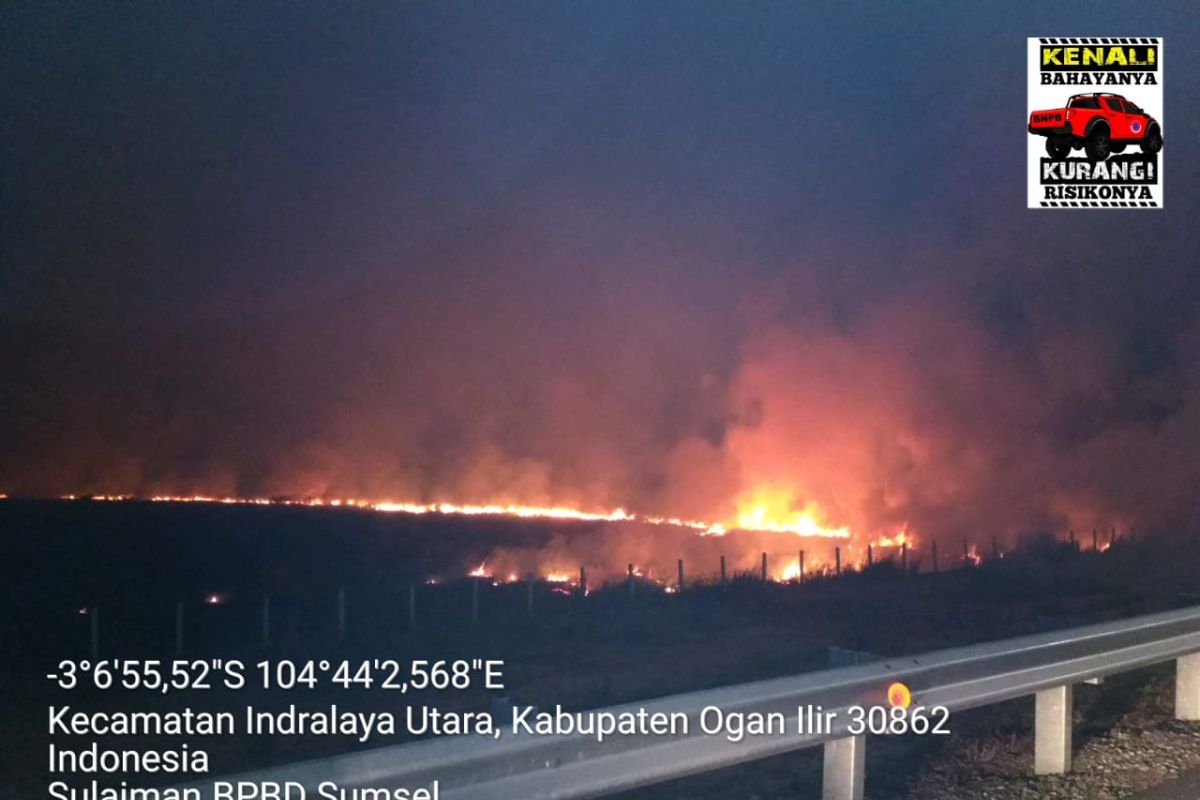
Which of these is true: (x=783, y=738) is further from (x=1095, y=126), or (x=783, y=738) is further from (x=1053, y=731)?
(x=1095, y=126)

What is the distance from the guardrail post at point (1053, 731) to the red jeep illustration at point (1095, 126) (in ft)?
33.7

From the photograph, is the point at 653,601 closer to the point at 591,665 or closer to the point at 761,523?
the point at 591,665

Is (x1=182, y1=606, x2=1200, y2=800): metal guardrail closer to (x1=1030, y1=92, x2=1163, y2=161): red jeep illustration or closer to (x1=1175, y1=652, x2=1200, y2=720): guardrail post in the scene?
(x1=1175, y1=652, x2=1200, y2=720): guardrail post

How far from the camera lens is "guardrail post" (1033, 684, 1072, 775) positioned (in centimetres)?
802

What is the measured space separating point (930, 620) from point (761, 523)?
2901cm

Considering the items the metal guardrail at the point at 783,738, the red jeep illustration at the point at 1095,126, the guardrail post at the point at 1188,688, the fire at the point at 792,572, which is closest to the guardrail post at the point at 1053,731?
the metal guardrail at the point at 783,738

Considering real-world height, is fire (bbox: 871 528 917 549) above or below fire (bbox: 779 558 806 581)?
below

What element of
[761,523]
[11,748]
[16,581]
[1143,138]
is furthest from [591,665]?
[761,523]

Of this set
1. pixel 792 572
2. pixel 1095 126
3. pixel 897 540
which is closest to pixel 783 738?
pixel 1095 126

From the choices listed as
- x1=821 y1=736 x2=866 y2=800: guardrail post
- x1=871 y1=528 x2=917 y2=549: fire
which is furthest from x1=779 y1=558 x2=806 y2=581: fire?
x1=821 y1=736 x2=866 y2=800: guardrail post

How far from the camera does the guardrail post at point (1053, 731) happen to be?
802cm

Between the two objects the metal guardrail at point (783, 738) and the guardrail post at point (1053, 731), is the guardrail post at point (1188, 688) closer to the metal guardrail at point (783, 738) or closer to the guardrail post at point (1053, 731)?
the metal guardrail at point (783, 738)

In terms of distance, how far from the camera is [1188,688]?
32.0 feet

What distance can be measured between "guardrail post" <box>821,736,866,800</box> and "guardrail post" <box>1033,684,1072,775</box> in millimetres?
1967
